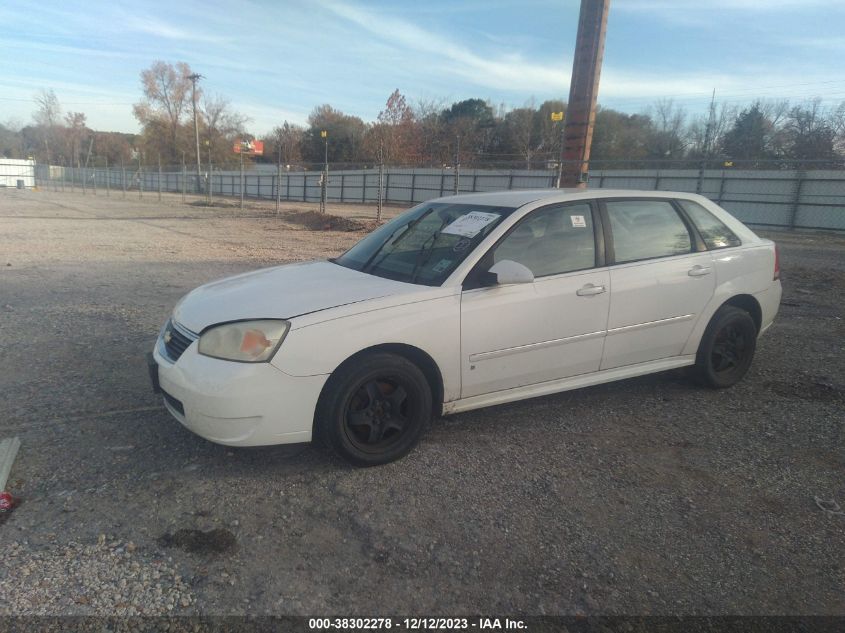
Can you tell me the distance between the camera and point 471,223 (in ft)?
12.6

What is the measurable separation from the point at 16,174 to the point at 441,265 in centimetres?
8169

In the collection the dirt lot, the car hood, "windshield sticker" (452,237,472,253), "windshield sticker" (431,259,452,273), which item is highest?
"windshield sticker" (452,237,472,253)

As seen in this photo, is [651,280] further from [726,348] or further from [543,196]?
[726,348]

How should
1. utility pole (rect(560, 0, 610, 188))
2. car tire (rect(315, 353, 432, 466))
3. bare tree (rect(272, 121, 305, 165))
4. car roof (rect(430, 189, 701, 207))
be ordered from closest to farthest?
car tire (rect(315, 353, 432, 466))
car roof (rect(430, 189, 701, 207))
utility pole (rect(560, 0, 610, 188))
bare tree (rect(272, 121, 305, 165))

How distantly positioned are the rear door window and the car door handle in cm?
29

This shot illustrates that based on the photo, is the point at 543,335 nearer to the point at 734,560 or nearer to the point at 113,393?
the point at 734,560

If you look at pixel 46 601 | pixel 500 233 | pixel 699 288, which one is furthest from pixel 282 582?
pixel 699 288

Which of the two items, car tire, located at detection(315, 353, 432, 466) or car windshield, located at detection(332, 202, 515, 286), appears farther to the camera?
car windshield, located at detection(332, 202, 515, 286)

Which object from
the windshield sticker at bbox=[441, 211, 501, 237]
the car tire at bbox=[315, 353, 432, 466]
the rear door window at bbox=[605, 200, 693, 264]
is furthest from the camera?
the rear door window at bbox=[605, 200, 693, 264]

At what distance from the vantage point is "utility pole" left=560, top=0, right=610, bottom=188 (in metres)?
8.17

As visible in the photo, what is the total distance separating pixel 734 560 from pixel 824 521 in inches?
26.8

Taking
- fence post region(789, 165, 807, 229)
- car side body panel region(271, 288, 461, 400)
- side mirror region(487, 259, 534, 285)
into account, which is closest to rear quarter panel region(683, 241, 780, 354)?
side mirror region(487, 259, 534, 285)

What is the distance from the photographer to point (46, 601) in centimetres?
220

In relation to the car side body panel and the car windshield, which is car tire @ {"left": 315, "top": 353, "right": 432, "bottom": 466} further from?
the car windshield
